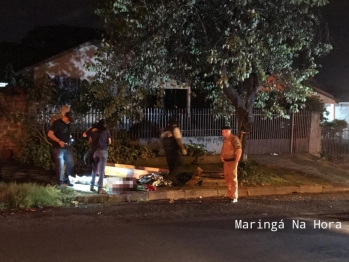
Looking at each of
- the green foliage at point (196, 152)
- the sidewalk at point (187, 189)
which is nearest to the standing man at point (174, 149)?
the sidewalk at point (187, 189)

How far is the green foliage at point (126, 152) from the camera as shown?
13789 millimetres

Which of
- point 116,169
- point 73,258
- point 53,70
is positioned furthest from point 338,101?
point 73,258

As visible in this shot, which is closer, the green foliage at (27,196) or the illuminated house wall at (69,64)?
the green foliage at (27,196)

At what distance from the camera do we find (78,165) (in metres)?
12.9

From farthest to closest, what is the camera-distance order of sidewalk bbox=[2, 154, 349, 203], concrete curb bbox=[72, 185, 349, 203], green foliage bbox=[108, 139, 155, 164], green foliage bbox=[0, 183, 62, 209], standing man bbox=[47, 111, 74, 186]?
1. green foliage bbox=[108, 139, 155, 164]
2. standing man bbox=[47, 111, 74, 186]
3. sidewalk bbox=[2, 154, 349, 203]
4. concrete curb bbox=[72, 185, 349, 203]
5. green foliage bbox=[0, 183, 62, 209]

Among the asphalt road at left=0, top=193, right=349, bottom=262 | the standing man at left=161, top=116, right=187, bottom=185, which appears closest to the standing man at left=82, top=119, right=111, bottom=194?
the asphalt road at left=0, top=193, right=349, bottom=262

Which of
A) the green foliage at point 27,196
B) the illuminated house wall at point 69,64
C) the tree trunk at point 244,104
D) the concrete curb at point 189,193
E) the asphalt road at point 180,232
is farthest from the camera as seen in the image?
the illuminated house wall at point 69,64

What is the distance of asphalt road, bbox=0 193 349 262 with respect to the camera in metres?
6.19

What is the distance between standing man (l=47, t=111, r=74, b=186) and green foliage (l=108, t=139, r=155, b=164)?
268 cm

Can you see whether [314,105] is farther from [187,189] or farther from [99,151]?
[99,151]

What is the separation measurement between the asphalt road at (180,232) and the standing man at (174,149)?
1.71 meters

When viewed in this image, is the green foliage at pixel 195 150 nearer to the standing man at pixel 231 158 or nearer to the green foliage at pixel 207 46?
the green foliage at pixel 207 46

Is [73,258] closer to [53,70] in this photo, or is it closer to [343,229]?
[343,229]

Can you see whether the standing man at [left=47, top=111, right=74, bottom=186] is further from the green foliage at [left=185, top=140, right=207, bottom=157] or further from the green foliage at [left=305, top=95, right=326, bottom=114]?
the green foliage at [left=305, top=95, right=326, bottom=114]
